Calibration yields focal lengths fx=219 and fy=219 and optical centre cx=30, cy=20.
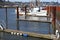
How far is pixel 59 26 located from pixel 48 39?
59.8 inches

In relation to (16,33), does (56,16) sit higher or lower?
higher

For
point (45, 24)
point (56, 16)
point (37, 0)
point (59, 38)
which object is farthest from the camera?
point (37, 0)

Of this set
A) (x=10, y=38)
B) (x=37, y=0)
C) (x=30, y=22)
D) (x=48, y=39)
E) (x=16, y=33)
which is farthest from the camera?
(x=37, y=0)

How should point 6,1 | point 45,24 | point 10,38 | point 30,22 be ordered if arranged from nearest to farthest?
point 10,38 → point 45,24 → point 30,22 → point 6,1

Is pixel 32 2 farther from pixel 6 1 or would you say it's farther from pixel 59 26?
pixel 6 1

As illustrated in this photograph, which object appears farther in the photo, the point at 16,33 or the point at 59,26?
the point at 16,33

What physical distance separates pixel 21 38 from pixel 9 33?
4.22 feet

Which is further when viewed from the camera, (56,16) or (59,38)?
(56,16)

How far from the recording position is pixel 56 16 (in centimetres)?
1917

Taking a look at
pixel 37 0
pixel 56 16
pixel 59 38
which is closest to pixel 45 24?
pixel 37 0

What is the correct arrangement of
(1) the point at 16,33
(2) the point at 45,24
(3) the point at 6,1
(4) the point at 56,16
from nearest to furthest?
(4) the point at 56,16
(1) the point at 16,33
(2) the point at 45,24
(3) the point at 6,1

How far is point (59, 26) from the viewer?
17.9 m

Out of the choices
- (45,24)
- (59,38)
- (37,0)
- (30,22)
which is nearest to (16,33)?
(59,38)

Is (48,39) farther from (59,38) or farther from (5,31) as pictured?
(5,31)
